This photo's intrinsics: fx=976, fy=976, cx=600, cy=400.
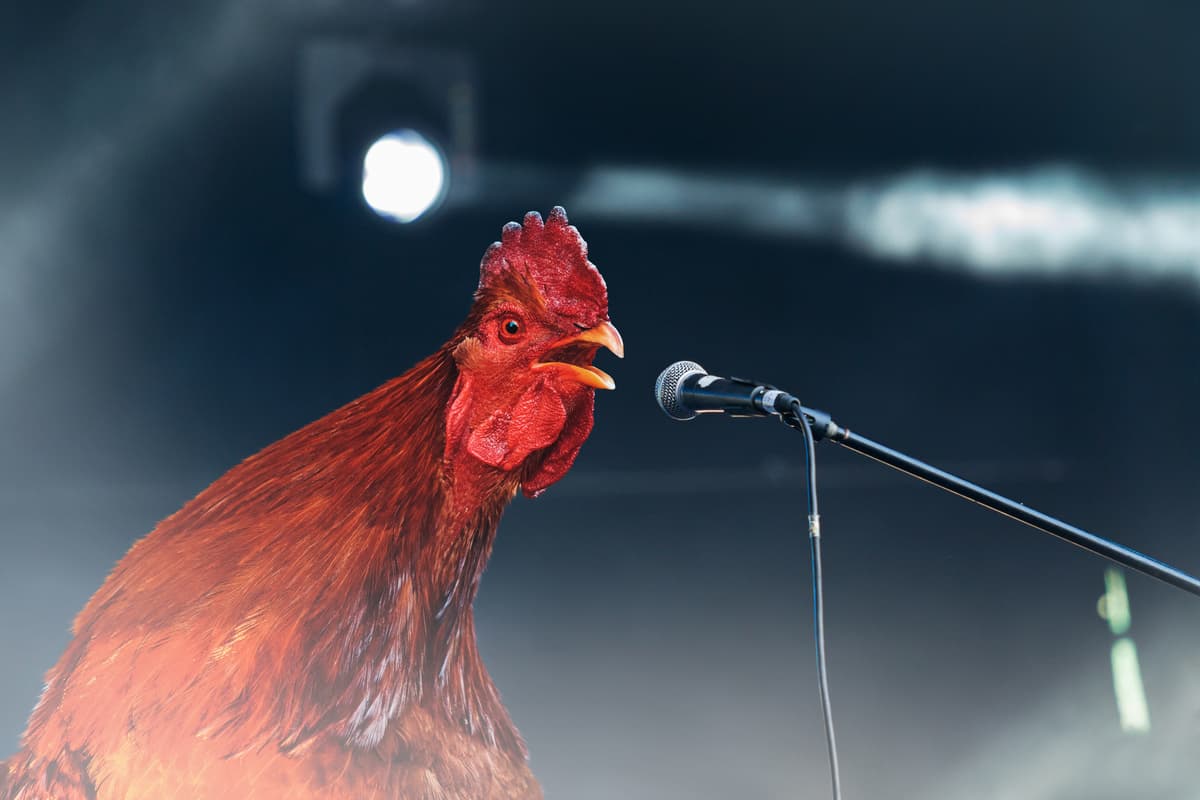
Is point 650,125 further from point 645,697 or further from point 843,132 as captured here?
point 645,697

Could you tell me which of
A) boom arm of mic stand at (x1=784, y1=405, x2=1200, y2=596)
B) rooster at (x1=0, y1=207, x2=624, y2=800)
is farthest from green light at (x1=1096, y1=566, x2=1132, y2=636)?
rooster at (x1=0, y1=207, x2=624, y2=800)

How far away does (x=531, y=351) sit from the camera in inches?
58.2

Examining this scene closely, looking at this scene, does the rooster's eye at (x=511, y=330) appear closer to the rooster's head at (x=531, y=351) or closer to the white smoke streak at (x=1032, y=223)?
the rooster's head at (x=531, y=351)

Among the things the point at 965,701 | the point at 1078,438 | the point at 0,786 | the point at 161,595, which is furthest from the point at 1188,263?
the point at 0,786

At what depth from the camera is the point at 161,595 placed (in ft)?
4.77

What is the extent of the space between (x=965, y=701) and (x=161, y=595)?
84.0 inches

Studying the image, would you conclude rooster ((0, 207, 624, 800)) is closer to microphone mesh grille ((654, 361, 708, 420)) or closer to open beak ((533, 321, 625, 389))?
open beak ((533, 321, 625, 389))

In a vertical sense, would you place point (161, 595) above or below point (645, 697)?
below

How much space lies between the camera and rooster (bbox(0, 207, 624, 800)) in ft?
4.61

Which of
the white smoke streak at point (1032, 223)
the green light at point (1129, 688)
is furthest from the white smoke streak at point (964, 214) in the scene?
the green light at point (1129, 688)

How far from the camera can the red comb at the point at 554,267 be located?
4.84ft

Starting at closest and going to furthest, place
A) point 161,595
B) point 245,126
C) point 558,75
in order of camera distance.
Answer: point 161,595 < point 245,126 < point 558,75

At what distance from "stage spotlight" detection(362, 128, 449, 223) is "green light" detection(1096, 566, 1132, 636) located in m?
2.21

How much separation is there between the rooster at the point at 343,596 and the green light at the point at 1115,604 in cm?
204
